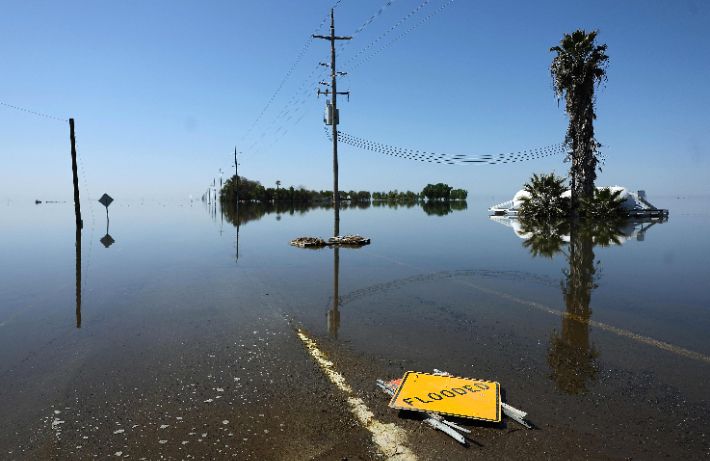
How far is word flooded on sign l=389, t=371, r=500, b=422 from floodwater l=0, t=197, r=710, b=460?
0.16 meters

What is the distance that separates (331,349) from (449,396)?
1965mm

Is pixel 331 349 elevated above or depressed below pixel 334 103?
below

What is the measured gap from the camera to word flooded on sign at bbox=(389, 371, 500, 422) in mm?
3901

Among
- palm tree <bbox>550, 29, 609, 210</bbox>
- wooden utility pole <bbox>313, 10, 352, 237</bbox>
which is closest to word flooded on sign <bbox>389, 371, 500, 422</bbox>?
wooden utility pole <bbox>313, 10, 352, 237</bbox>

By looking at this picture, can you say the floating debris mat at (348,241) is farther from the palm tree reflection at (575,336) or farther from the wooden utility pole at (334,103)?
the palm tree reflection at (575,336)

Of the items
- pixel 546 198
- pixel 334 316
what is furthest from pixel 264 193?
pixel 334 316

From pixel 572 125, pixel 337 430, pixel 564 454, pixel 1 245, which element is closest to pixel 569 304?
pixel 564 454

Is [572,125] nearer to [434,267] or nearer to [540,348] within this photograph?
[434,267]

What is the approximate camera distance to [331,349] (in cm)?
569

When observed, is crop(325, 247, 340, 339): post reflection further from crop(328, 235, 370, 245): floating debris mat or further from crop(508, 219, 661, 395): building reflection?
crop(328, 235, 370, 245): floating debris mat

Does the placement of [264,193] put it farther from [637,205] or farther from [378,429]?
[378,429]

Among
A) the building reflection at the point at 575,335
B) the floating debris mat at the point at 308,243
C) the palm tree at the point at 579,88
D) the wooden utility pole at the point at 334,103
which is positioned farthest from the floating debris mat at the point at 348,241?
the palm tree at the point at 579,88

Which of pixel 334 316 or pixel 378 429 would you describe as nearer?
pixel 378 429

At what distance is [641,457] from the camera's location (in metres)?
3.29
